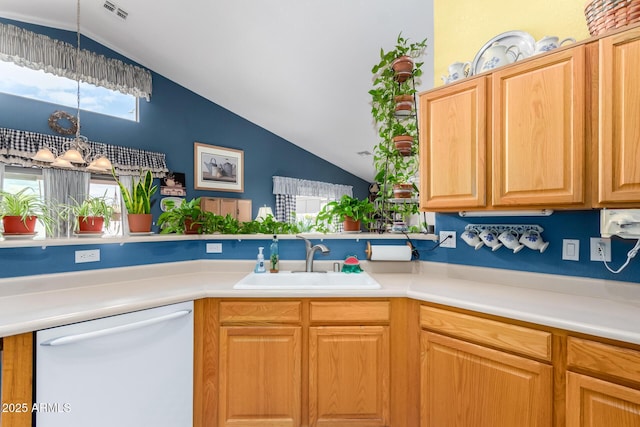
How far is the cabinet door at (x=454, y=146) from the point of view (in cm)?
145

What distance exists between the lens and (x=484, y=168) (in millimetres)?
1441

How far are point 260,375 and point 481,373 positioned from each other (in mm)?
1021

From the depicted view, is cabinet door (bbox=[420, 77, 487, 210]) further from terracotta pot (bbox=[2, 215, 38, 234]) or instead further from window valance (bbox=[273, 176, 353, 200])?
window valance (bbox=[273, 176, 353, 200])

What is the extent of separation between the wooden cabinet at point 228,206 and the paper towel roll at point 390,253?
12.1 ft

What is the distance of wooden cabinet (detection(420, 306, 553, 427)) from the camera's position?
1102 mm

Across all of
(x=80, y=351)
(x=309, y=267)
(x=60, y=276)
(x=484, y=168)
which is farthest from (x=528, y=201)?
(x=60, y=276)

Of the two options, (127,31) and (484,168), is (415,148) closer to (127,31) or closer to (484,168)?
(484,168)

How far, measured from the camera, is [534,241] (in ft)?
4.86

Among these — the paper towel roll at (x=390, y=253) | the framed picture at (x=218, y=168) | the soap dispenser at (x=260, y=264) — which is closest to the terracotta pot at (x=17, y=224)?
the soap dispenser at (x=260, y=264)

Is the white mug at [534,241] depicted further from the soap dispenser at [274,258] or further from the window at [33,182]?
the window at [33,182]

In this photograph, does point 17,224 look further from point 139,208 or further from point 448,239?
point 448,239

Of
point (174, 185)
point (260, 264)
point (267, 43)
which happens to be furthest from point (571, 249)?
point (174, 185)

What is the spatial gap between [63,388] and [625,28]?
2.52 m

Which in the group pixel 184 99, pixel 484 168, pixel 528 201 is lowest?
pixel 528 201
